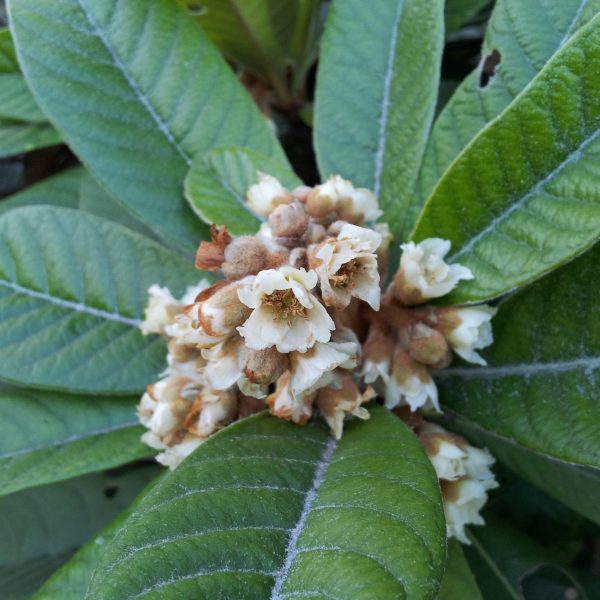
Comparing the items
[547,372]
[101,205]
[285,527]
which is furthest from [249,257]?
[101,205]

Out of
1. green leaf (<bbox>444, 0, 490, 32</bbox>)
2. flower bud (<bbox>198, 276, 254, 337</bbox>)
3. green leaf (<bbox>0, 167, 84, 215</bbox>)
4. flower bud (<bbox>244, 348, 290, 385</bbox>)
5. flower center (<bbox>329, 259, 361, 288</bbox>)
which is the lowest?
green leaf (<bbox>0, 167, 84, 215</bbox>)

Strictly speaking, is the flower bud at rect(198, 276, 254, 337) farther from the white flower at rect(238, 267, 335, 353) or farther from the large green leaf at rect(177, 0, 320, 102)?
the large green leaf at rect(177, 0, 320, 102)

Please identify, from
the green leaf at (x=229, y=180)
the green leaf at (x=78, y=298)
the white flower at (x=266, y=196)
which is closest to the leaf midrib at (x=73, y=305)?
the green leaf at (x=78, y=298)

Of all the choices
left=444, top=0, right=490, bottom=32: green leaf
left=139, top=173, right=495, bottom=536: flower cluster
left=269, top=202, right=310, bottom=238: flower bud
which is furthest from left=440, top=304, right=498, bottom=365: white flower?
left=444, top=0, right=490, bottom=32: green leaf

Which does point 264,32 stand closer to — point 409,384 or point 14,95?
point 14,95

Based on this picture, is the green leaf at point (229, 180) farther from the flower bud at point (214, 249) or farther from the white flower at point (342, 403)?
the white flower at point (342, 403)

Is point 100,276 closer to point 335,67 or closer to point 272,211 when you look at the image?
point 272,211
